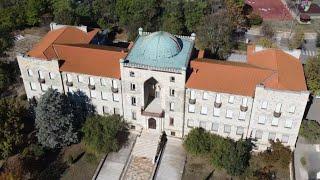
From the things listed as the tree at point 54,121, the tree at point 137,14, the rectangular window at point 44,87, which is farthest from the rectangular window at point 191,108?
the tree at point 137,14

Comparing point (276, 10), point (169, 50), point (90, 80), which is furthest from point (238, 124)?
point (276, 10)

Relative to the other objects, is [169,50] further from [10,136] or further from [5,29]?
[5,29]

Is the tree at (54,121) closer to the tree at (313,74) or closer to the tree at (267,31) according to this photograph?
the tree at (313,74)

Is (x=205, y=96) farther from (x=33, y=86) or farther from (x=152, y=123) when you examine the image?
(x=33, y=86)

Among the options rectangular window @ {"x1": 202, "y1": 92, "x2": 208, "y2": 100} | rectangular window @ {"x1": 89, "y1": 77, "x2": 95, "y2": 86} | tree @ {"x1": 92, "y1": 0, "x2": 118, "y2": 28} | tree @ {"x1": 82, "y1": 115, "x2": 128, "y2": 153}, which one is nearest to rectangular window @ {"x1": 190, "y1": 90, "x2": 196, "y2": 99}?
rectangular window @ {"x1": 202, "y1": 92, "x2": 208, "y2": 100}

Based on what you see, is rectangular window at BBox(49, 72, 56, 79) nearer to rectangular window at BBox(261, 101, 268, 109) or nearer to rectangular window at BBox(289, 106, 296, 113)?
rectangular window at BBox(261, 101, 268, 109)
